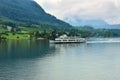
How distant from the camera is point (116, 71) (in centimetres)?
7894

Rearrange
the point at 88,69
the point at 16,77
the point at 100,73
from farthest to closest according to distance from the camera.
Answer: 1. the point at 88,69
2. the point at 100,73
3. the point at 16,77

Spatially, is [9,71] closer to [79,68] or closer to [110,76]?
[79,68]

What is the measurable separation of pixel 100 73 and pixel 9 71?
19.9 m

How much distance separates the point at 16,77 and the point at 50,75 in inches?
291

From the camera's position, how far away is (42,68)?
8531cm

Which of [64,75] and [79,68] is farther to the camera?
[79,68]

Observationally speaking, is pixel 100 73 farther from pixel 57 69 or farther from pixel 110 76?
pixel 57 69

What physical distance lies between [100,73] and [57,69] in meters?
11.9

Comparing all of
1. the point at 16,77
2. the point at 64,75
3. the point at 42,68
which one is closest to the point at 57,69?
the point at 42,68

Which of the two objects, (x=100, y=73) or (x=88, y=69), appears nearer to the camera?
(x=100, y=73)

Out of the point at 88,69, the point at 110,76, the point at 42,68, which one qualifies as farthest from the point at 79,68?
the point at 110,76

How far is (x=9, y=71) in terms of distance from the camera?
260ft

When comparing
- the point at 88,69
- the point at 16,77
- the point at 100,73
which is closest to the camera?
the point at 16,77

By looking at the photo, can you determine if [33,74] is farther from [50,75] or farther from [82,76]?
[82,76]
